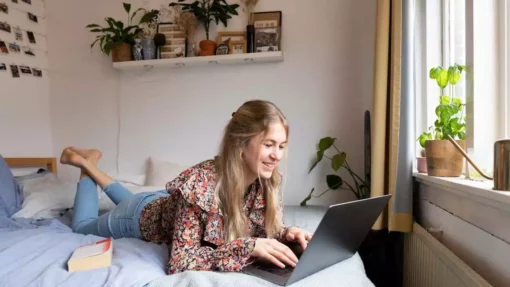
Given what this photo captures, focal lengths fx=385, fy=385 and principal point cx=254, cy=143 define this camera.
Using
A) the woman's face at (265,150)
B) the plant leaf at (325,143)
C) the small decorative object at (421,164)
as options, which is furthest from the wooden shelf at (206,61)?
the woman's face at (265,150)

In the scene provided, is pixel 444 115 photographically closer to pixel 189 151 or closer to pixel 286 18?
pixel 286 18

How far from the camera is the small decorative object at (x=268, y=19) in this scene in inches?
96.7

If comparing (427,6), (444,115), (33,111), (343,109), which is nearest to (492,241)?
(444,115)

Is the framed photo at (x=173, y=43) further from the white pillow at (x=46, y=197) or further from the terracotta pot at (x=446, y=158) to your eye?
the terracotta pot at (x=446, y=158)

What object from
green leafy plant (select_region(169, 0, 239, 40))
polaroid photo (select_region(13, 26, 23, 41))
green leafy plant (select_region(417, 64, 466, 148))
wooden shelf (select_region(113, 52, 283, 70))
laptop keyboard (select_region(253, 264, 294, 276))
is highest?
green leafy plant (select_region(169, 0, 239, 40))

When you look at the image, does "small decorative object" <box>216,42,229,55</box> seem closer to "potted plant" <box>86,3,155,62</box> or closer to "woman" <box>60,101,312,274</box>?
"potted plant" <box>86,3,155,62</box>

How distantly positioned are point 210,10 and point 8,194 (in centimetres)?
158

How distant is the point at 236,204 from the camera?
1.15 metres

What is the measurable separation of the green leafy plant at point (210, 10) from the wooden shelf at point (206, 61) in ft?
0.60

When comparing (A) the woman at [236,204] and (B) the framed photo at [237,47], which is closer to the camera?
(A) the woman at [236,204]

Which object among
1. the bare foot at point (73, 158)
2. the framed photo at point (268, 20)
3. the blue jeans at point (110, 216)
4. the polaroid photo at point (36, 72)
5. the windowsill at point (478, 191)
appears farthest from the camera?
the polaroid photo at point (36, 72)

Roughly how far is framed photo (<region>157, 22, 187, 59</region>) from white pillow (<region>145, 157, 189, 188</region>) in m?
0.72

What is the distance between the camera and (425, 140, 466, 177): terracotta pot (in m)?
1.28

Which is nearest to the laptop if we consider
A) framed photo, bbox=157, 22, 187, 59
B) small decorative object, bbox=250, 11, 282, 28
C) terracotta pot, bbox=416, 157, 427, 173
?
terracotta pot, bbox=416, 157, 427, 173
